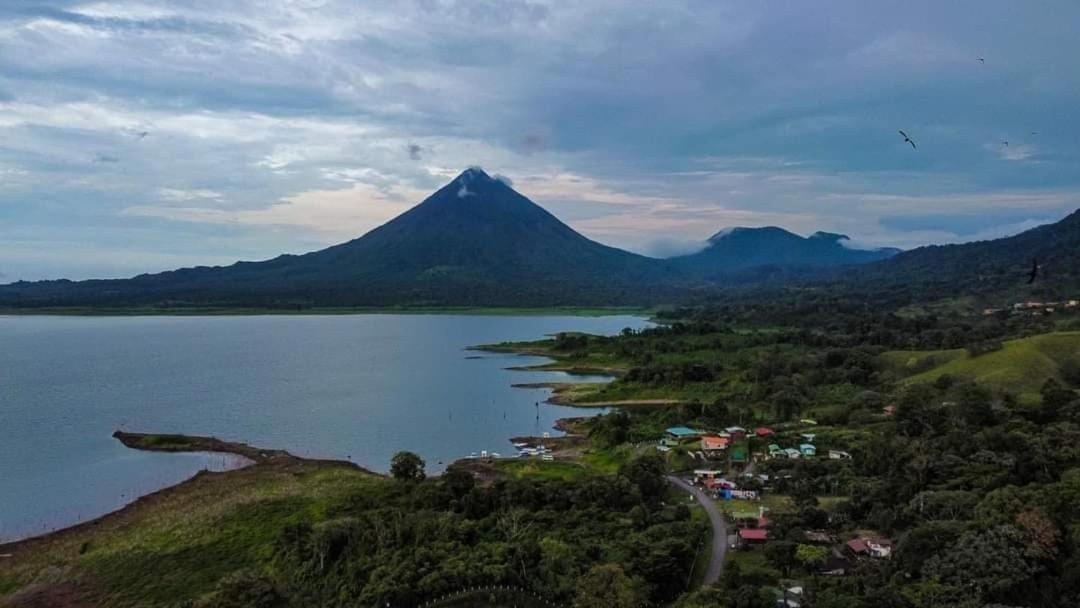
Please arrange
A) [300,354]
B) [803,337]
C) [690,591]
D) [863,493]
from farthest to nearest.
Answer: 1. [300,354]
2. [803,337]
3. [863,493]
4. [690,591]

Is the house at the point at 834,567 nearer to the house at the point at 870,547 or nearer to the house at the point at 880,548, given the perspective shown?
the house at the point at 870,547

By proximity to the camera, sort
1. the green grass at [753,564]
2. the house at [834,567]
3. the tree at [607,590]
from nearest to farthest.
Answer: the tree at [607,590], the green grass at [753,564], the house at [834,567]

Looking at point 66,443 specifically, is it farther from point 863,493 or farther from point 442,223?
point 442,223

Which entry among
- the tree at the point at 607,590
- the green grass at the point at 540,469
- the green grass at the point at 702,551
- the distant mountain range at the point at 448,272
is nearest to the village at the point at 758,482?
the green grass at the point at 702,551

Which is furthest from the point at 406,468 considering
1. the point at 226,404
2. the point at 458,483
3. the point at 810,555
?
the point at 226,404

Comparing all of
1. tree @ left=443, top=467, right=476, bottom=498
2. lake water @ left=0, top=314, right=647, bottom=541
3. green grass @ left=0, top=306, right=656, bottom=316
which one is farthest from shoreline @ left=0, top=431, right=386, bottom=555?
green grass @ left=0, top=306, right=656, bottom=316

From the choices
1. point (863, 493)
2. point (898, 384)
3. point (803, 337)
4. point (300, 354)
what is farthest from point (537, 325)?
point (863, 493)
